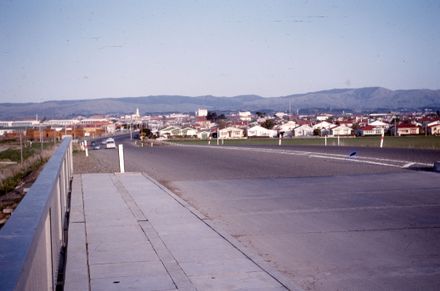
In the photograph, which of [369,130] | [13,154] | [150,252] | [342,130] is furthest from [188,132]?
[150,252]

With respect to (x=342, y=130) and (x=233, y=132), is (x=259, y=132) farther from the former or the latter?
(x=342, y=130)

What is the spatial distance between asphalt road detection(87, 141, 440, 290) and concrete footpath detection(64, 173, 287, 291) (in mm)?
640

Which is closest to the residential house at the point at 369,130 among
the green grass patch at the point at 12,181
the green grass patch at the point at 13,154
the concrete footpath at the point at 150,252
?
the green grass patch at the point at 13,154

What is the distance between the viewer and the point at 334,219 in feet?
38.3

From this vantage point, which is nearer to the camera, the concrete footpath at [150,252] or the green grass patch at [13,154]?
the concrete footpath at [150,252]

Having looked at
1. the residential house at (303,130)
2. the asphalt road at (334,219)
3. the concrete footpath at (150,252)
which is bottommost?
the residential house at (303,130)

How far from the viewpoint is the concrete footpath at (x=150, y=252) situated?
6.91m

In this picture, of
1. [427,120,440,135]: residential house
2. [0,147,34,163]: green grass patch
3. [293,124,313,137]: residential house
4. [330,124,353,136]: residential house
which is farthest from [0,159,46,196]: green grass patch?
[293,124,313,137]: residential house

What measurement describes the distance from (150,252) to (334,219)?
466cm

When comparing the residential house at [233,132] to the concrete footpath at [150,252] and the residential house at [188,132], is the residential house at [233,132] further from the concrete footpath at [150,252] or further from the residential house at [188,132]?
the concrete footpath at [150,252]

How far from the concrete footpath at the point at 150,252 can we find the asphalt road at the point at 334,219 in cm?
64

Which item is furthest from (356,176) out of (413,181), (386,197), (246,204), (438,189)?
(246,204)

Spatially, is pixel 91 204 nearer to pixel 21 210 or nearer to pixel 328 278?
pixel 328 278

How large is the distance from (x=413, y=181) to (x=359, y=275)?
1163 cm
